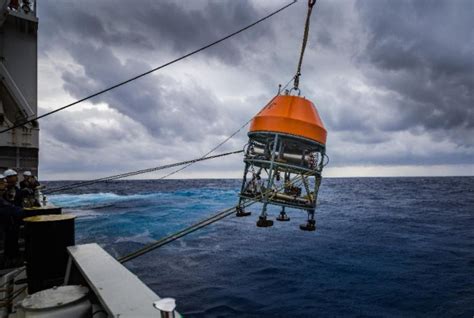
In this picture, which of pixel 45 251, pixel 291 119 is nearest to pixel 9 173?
pixel 45 251

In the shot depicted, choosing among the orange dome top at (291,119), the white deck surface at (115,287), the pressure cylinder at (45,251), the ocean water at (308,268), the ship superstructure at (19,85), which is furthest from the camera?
the ship superstructure at (19,85)

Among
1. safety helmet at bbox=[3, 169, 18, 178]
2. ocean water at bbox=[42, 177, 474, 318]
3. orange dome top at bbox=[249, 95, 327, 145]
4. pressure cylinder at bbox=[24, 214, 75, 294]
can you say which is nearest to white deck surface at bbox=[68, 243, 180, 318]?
pressure cylinder at bbox=[24, 214, 75, 294]

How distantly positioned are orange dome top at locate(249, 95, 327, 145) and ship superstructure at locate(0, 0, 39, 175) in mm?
13680

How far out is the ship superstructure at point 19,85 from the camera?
16.2 meters

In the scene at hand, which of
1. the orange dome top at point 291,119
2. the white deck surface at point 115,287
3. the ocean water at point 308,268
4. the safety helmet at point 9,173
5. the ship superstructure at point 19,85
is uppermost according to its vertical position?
the ship superstructure at point 19,85

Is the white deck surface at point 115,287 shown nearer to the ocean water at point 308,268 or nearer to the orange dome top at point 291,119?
the orange dome top at point 291,119

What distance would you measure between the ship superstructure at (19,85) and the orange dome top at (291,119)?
1368cm

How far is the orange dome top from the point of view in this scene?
30.2 feet

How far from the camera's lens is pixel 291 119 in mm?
9219

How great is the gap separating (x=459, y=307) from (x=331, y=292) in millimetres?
4579

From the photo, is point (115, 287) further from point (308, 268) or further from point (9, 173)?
point (308, 268)

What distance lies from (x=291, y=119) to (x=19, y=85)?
17765 mm

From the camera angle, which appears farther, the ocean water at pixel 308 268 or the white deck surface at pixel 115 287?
the ocean water at pixel 308 268

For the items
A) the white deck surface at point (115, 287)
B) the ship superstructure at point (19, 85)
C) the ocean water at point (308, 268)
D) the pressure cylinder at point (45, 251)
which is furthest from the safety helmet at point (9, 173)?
the ship superstructure at point (19, 85)
